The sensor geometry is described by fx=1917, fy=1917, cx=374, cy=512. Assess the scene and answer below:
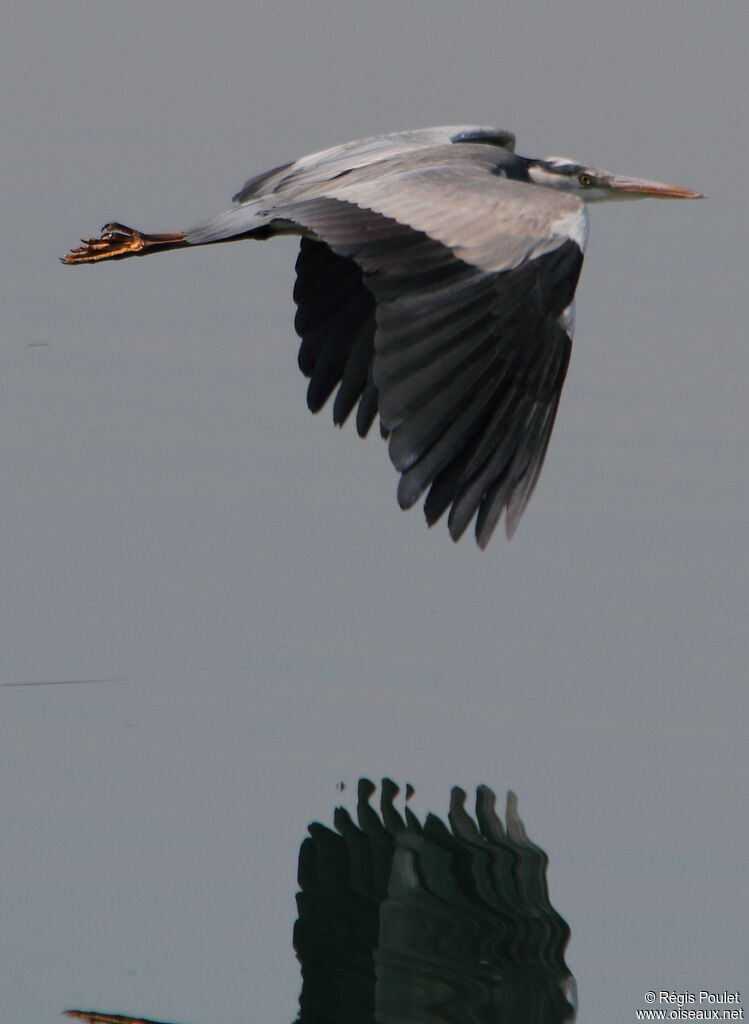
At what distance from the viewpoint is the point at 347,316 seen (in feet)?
20.6

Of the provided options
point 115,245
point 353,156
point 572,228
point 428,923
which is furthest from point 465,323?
point 115,245

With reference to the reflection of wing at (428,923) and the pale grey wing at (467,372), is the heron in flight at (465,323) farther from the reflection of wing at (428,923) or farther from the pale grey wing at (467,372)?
the reflection of wing at (428,923)

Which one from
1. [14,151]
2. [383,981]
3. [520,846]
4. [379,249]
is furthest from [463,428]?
[14,151]

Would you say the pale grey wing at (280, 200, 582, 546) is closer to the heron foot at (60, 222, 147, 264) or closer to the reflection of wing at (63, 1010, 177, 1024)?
the reflection of wing at (63, 1010, 177, 1024)

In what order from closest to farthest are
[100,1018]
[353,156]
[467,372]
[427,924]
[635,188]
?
[100,1018] → [427,924] → [467,372] → [353,156] → [635,188]

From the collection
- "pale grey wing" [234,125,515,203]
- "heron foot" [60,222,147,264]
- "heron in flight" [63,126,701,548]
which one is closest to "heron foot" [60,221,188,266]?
"heron foot" [60,222,147,264]

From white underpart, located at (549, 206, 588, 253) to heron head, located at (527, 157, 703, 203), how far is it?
2305mm

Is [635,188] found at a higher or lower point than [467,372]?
higher

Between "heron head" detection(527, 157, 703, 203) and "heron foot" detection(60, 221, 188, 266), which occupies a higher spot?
"heron head" detection(527, 157, 703, 203)

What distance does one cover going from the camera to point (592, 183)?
7.66 metres

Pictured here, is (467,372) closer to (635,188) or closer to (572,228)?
(572,228)

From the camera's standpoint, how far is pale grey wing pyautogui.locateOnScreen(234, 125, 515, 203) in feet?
20.8

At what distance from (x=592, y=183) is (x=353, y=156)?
147 centimetres

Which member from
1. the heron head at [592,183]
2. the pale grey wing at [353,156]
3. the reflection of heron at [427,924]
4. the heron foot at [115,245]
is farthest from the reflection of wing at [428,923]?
the heron head at [592,183]
